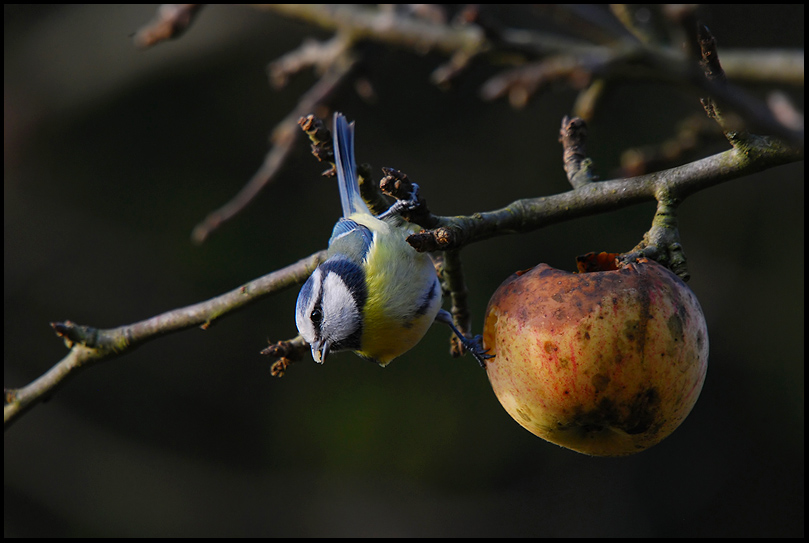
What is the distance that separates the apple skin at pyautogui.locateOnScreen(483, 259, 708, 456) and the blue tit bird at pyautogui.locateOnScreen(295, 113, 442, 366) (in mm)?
528

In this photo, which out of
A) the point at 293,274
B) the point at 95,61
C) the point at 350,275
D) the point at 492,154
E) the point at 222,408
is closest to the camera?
the point at 293,274

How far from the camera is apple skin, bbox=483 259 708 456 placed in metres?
1.21

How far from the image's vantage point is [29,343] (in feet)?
14.3

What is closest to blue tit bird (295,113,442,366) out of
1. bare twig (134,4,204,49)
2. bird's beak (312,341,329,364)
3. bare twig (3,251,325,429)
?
bird's beak (312,341,329,364)

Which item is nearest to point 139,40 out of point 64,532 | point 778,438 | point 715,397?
point 64,532

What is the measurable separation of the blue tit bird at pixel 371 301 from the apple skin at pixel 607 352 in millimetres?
528

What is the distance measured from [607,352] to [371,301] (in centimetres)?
77

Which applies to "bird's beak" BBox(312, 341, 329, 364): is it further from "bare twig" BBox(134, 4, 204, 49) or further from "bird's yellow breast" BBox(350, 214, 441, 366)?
"bare twig" BBox(134, 4, 204, 49)

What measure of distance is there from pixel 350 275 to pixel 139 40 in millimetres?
1257

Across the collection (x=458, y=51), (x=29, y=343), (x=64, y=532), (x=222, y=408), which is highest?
(x=458, y=51)

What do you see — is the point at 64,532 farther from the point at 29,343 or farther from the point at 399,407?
the point at 399,407

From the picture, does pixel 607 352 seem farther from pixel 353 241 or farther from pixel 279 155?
pixel 279 155

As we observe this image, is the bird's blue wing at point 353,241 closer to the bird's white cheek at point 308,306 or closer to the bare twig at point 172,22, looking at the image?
the bird's white cheek at point 308,306

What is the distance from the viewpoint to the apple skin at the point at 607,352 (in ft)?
3.98
